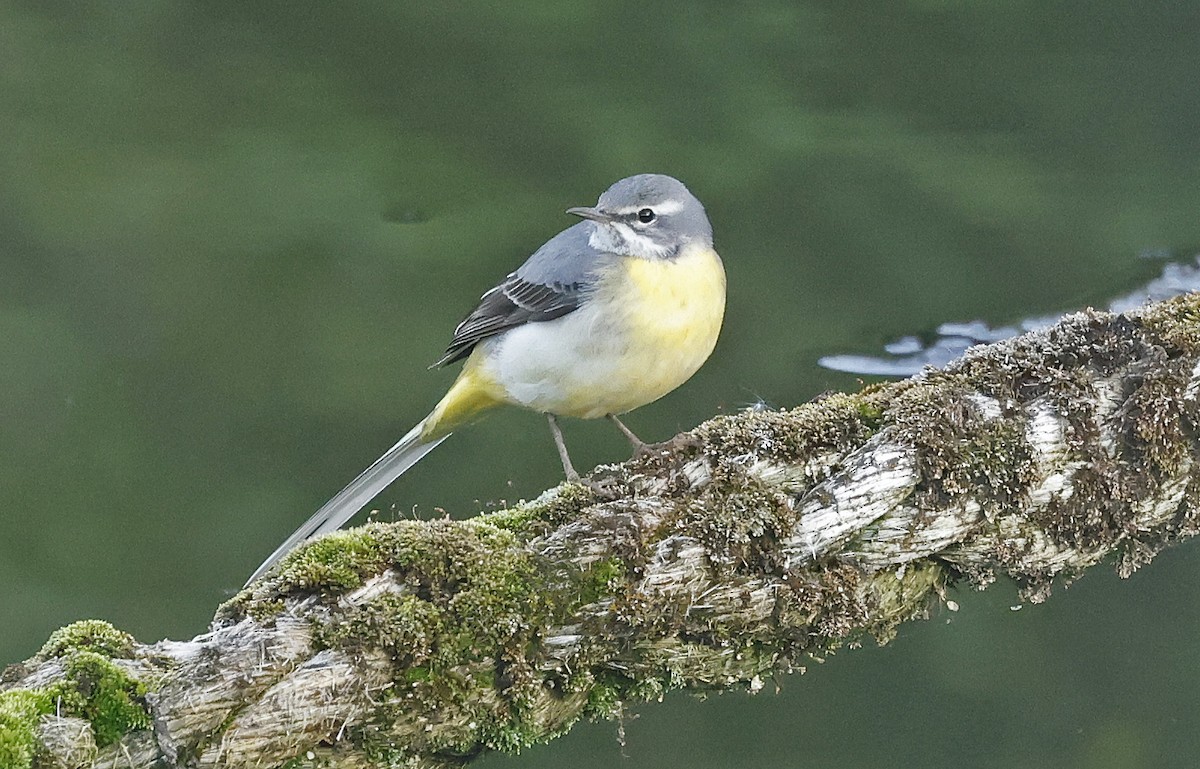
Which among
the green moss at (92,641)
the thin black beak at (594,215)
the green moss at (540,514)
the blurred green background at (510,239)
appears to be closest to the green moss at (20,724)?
the green moss at (92,641)

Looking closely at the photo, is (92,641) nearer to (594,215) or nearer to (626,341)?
(626,341)

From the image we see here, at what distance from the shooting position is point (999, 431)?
3145mm

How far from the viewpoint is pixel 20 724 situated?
239 cm

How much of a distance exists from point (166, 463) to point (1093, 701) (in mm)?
4279

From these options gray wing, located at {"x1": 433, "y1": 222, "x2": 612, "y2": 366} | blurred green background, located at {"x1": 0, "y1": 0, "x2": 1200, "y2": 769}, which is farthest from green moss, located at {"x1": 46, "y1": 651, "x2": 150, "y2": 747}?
blurred green background, located at {"x1": 0, "y1": 0, "x2": 1200, "y2": 769}

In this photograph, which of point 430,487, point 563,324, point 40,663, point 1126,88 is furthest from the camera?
point 1126,88

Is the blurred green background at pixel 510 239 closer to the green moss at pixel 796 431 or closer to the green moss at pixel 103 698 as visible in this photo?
the green moss at pixel 796 431

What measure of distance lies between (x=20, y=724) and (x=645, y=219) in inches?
86.9

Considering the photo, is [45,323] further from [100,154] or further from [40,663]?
[40,663]

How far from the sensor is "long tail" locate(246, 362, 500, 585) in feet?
12.4

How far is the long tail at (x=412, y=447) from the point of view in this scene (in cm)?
378

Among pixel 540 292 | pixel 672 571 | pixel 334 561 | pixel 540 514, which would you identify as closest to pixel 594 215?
pixel 540 292

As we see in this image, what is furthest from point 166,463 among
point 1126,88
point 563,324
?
point 1126,88

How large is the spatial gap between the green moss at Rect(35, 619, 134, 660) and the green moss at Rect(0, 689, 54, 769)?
0.13m
